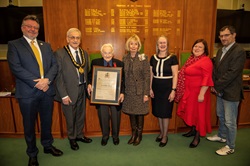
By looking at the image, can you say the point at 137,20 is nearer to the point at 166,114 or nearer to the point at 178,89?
the point at 178,89

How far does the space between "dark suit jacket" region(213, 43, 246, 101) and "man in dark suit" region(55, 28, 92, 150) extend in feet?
6.05

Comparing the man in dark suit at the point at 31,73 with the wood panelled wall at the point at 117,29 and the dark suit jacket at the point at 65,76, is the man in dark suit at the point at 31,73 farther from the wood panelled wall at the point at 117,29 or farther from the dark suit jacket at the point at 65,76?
the wood panelled wall at the point at 117,29

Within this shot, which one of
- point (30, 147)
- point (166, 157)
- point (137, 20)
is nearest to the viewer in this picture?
point (30, 147)

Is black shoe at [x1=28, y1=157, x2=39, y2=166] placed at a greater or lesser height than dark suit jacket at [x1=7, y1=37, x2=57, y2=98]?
lesser

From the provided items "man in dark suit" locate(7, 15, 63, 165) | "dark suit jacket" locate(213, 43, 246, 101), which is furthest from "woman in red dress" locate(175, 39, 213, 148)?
"man in dark suit" locate(7, 15, 63, 165)

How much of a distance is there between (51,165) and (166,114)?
1.69 meters

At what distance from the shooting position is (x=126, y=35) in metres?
3.11

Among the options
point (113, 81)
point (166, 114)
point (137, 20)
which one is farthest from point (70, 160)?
point (137, 20)

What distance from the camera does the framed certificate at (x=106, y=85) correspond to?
2.65m

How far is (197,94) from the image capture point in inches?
105

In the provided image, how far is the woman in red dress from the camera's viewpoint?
2.54m

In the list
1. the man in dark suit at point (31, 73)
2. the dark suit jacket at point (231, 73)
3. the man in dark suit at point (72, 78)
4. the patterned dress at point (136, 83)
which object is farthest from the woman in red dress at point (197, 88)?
the man in dark suit at point (31, 73)

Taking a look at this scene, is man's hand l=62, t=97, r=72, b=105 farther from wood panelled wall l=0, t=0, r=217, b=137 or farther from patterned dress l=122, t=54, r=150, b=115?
patterned dress l=122, t=54, r=150, b=115

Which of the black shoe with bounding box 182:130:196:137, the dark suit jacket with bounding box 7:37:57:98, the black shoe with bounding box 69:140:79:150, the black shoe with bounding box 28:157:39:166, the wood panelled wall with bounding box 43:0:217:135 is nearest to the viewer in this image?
the dark suit jacket with bounding box 7:37:57:98
